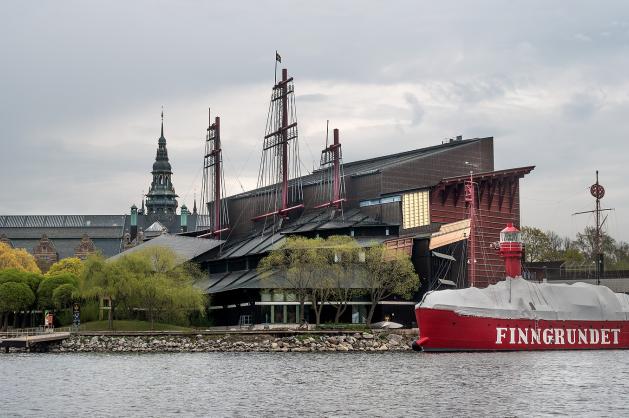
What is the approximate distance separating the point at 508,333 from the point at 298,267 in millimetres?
31018

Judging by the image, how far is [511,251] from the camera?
98.8 meters

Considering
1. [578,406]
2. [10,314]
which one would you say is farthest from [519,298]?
[10,314]

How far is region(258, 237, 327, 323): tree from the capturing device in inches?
4764

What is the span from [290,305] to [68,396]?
219 ft

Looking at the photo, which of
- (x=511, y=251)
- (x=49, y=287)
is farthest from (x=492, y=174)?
(x=49, y=287)

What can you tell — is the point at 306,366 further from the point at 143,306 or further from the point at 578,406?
the point at 143,306

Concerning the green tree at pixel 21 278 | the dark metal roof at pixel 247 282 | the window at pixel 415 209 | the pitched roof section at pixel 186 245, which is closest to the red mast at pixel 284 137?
the pitched roof section at pixel 186 245

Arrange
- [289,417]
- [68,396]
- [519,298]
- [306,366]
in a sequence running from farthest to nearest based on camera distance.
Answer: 1. [519,298]
2. [306,366]
3. [68,396]
4. [289,417]

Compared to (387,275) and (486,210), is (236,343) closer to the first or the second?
(387,275)

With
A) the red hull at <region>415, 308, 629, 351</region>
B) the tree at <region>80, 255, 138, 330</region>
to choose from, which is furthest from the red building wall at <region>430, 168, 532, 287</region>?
the tree at <region>80, 255, 138, 330</region>

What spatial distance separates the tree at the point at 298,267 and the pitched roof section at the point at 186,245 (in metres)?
22.3

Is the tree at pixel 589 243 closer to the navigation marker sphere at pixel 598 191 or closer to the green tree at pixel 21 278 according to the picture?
the navigation marker sphere at pixel 598 191

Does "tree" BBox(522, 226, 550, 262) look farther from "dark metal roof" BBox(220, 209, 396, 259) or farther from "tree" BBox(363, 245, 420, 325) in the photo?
"tree" BBox(363, 245, 420, 325)

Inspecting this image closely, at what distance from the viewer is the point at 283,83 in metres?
151
